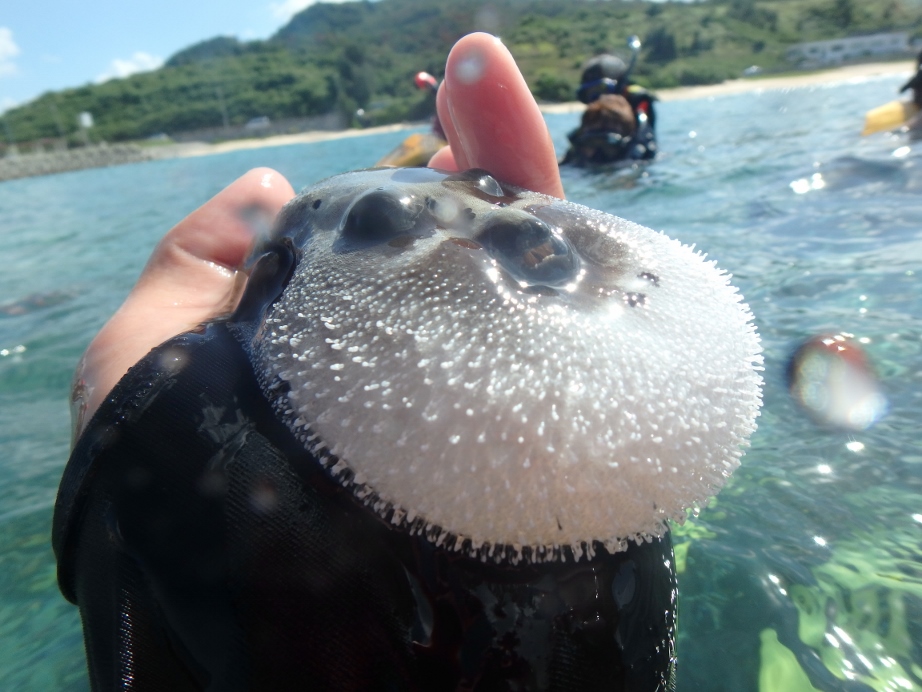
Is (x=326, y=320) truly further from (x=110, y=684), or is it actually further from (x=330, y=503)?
(x=110, y=684)

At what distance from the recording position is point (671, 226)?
14.2 ft

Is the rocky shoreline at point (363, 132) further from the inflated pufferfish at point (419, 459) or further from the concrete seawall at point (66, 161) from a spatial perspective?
the inflated pufferfish at point (419, 459)

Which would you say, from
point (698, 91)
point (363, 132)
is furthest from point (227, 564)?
point (363, 132)

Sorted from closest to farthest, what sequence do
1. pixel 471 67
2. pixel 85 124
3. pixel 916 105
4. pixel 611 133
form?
1. pixel 471 67
2. pixel 916 105
3. pixel 611 133
4. pixel 85 124

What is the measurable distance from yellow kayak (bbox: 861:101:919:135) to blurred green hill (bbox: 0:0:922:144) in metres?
16.7

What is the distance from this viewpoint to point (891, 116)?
6215mm

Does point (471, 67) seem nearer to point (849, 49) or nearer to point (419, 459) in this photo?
point (419, 459)

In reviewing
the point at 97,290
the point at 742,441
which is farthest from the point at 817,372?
the point at 97,290

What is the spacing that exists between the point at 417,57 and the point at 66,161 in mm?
18773

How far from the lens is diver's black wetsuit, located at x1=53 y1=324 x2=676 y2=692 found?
72 cm

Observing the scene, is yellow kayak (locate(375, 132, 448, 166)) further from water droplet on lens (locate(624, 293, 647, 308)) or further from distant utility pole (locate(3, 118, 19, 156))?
distant utility pole (locate(3, 118, 19, 156))

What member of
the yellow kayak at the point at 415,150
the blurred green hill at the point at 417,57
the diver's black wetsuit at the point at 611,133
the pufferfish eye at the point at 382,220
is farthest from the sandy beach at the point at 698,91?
the pufferfish eye at the point at 382,220

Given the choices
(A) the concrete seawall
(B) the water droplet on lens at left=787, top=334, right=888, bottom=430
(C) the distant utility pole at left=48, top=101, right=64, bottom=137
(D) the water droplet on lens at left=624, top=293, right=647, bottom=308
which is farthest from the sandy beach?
(D) the water droplet on lens at left=624, top=293, right=647, bottom=308

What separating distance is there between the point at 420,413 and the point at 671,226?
13.5 ft
